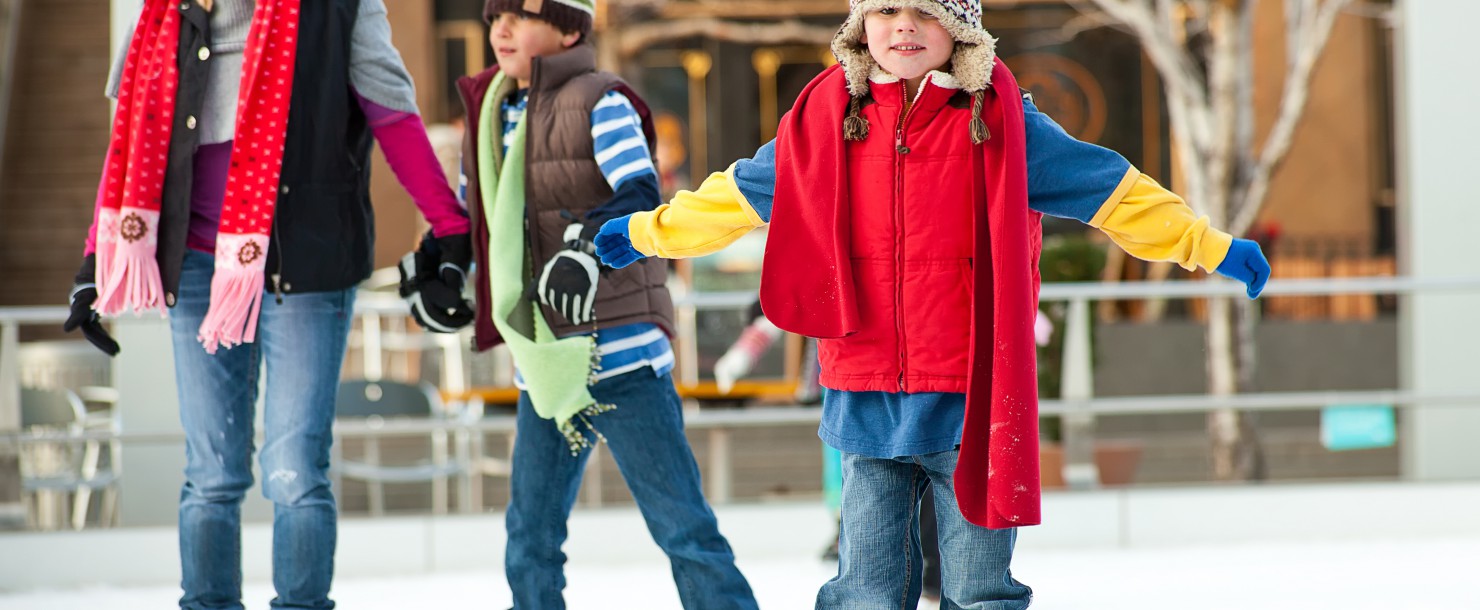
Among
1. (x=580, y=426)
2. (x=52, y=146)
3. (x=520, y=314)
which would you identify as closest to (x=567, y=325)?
(x=520, y=314)

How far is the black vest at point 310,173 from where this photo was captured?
9.85 ft

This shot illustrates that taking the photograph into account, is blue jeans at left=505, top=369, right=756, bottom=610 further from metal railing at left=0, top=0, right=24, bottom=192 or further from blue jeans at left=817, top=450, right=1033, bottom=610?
metal railing at left=0, top=0, right=24, bottom=192

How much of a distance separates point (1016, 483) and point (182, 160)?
170cm

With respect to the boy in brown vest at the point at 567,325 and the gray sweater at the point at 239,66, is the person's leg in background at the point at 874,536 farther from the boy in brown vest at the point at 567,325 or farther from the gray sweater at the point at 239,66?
the gray sweater at the point at 239,66

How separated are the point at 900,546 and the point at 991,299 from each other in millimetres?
441

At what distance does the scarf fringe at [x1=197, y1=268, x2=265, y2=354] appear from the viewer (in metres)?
2.93

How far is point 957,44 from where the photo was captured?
2.54m

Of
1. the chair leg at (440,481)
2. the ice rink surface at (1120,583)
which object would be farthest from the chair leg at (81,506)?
the chair leg at (440,481)

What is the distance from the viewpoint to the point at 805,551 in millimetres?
5289

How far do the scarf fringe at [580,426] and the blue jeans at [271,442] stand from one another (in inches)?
18.2

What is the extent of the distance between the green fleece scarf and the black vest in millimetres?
260

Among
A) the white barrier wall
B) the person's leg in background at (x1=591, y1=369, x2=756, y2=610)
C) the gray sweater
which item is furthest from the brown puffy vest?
the white barrier wall

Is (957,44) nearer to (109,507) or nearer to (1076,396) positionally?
(1076,396)

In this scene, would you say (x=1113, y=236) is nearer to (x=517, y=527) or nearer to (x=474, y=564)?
(x=517, y=527)
